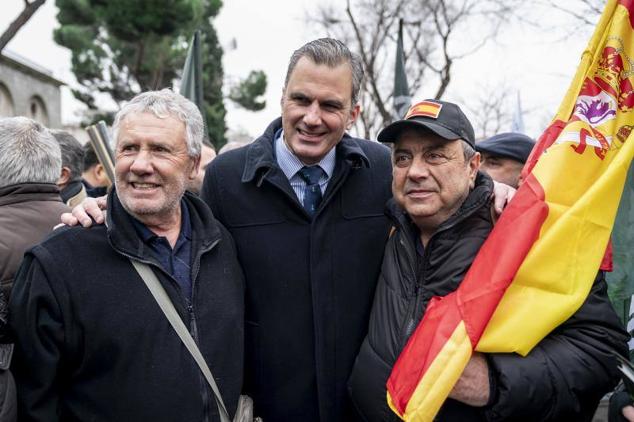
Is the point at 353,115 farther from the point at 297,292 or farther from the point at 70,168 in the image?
the point at 70,168

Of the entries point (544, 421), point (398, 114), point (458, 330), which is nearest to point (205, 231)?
point (458, 330)

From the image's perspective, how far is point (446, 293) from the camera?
2.23 m

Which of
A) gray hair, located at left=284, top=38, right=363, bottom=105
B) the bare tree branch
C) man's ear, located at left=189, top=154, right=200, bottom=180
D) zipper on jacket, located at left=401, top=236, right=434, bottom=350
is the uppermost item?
the bare tree branch

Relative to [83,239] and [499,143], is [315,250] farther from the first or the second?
[499,143]

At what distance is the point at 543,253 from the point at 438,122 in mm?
640

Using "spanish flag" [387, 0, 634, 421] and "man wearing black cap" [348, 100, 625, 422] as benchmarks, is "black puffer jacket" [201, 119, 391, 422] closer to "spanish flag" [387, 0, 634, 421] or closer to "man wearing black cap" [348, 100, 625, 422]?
"man wearing black cap" [348, 100, 625, 422]

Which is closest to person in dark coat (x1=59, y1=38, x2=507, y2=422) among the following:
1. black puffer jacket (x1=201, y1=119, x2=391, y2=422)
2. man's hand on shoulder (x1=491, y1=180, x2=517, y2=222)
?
black puffer jacket (x1=201, y1=119, x2=391, y2=422)

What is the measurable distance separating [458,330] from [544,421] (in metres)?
0.48

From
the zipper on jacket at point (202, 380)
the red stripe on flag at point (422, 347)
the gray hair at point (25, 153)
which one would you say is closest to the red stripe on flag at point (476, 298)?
the red stripe on flag at point (422, 347)

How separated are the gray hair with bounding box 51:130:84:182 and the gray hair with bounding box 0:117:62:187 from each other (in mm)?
1437

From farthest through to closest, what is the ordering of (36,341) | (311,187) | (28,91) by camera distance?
1. (28,91)
2. (311,187)
3. (36,341)

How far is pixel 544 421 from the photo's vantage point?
213 cm

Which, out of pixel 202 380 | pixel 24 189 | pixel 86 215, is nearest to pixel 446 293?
pixel 202 380

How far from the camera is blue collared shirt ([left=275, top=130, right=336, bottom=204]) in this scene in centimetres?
277
